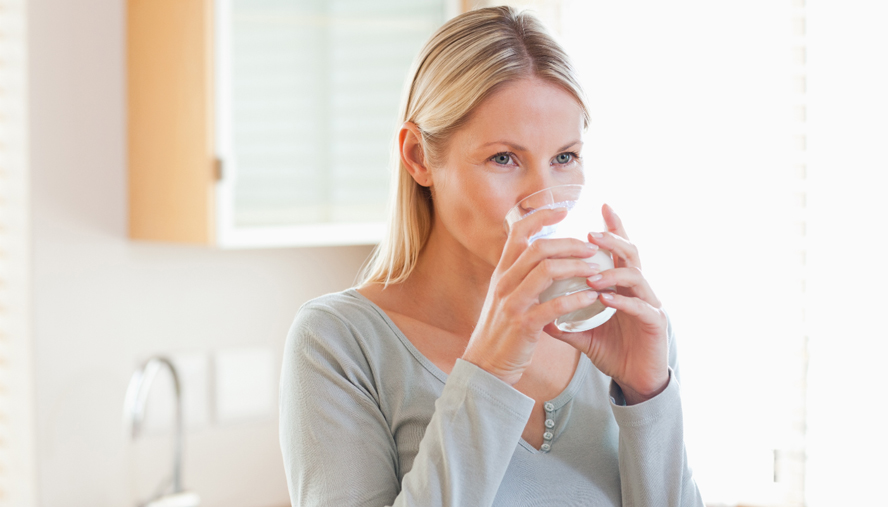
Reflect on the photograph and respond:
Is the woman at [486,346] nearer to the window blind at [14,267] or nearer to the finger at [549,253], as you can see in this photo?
the finger at [549,253]

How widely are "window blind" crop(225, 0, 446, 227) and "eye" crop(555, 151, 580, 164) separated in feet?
2.82

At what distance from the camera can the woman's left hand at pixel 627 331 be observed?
0.80m

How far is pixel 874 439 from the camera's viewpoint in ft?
4.10

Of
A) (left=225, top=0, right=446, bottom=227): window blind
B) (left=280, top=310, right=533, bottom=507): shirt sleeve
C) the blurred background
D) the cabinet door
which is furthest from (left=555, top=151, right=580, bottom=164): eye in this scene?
the cabinet door

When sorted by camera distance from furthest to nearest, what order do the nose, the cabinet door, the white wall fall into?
the white wall, the cabinet door, the nose

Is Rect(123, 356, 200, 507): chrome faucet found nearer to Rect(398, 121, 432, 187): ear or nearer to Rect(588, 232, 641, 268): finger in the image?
Rect(398, 121, 432, 187): ear

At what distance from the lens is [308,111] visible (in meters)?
1.84

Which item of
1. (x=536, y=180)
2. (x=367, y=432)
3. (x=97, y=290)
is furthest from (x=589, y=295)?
(x=97, y=290)

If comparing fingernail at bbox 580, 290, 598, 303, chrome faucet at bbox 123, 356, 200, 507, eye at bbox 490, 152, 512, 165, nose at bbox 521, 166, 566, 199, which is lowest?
chrome faucet at bbox 123, 356, 200, 507

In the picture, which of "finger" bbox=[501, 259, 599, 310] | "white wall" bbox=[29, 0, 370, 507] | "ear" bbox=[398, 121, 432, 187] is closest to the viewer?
"finger" bbox=[501, 259, 599, 310]

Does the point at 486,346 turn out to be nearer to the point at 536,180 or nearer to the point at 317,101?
the point at 536,180

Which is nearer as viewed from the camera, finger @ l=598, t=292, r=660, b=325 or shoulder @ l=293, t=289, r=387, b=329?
finger @ l=598, t=292, r=660, b=325

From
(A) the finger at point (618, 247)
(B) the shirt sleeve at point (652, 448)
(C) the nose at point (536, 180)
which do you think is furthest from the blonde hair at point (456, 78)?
(B) the shirt sleeve at point (652, 448)

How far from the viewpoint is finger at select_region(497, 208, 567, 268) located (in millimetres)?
795
